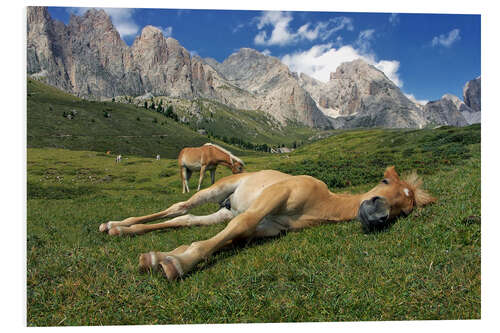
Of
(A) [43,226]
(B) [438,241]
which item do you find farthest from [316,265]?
(A) [43,226]

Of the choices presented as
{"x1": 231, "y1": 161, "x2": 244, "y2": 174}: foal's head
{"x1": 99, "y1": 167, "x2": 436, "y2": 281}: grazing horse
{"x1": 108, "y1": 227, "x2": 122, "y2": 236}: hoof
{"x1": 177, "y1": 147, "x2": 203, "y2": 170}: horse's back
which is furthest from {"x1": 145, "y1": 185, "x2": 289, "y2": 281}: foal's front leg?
{"x1": 177, "y1": 147, "x2": 203, "y2": 170}: horse's back

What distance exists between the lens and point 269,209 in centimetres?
414

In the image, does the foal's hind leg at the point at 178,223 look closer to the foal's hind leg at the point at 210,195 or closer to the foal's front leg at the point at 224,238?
the foal's hind leg at the point at 210,195

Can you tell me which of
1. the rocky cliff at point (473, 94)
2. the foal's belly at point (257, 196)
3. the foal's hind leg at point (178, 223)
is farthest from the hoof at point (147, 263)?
the rocky cliff at point (473, 94)

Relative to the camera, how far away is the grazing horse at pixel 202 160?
13570 millimetres

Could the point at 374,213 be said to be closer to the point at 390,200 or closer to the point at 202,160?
the point at 390,200

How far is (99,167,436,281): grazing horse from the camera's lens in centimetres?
356

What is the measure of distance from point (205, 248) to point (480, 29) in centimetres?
698

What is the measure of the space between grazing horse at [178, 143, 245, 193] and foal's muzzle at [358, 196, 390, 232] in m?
8.90

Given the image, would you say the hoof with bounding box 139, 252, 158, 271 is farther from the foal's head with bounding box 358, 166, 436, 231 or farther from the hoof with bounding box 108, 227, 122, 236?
the foal's head with bounding box 358, 166, 436, 231

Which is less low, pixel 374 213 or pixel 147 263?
pixel 374 213

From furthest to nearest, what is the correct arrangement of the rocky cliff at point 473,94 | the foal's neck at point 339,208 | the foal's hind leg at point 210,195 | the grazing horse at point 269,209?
1. the rocky cliff at point 473,94
2. the foal's hind leg at point 210,195
3. the foal's neck at point 339,208
4. the grazing horse at point 269,209

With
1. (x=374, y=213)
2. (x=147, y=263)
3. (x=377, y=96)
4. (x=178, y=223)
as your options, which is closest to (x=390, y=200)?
(x=374, y=213)

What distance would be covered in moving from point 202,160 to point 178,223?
27.6 feet
